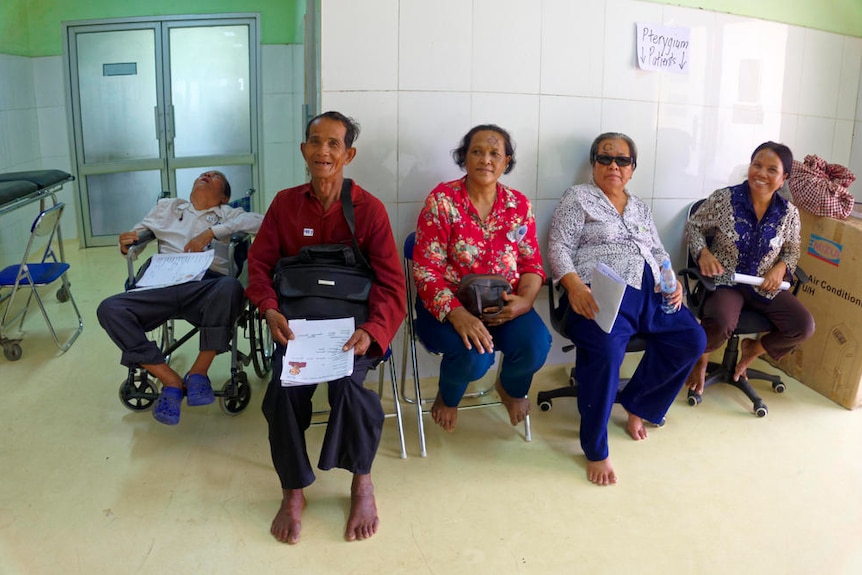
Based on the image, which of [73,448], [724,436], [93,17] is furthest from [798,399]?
[93,17]

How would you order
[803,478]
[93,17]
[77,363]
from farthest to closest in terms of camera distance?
[93,17] → [77,363] → [803,478]

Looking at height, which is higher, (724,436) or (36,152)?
(36,152)

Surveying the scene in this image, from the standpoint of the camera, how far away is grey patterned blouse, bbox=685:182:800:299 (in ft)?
10.3

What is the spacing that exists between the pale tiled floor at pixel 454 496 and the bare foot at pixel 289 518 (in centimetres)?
4

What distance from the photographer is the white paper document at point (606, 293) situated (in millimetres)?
2473

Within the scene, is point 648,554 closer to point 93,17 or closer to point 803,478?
point 803,478

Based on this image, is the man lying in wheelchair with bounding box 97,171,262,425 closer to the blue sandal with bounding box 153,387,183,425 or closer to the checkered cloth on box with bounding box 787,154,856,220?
the blue sandal with bounding box 153,387,183,425

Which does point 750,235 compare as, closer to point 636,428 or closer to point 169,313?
point 636,428

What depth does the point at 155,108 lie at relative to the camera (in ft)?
19.8

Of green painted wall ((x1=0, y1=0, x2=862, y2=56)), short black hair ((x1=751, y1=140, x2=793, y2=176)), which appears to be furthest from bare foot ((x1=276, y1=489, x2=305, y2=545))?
green painted wall ((x1=0, y1=0, x2=862, y2=56))

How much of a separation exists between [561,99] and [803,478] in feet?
6.18

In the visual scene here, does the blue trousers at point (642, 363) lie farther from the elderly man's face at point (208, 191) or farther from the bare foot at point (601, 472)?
the elderly man's face at point (208, 191)

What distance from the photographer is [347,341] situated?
7.74ft

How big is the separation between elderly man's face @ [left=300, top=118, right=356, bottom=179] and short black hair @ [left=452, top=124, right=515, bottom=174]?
55 cm
